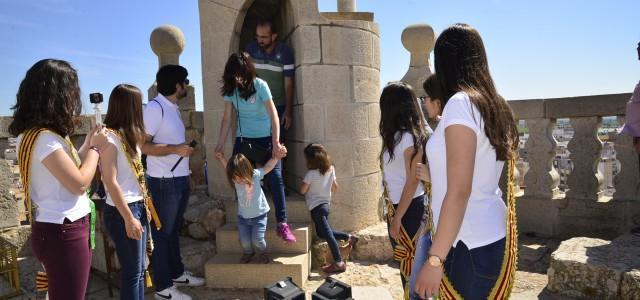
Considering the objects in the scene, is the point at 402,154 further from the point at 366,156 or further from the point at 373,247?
the point at 373,247

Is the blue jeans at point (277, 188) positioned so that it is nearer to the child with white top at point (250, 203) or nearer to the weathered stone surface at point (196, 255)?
the child with white top at point (250, 203)

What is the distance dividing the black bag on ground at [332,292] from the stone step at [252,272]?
853 millimetres

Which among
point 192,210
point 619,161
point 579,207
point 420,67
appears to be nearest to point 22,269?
point 192,210

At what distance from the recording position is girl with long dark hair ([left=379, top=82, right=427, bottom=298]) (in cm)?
271

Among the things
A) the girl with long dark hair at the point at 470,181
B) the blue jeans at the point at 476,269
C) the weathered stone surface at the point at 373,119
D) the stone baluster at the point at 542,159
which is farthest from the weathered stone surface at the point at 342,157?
the blue jeans at the point at 476,269

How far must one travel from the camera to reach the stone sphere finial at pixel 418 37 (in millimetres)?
5762

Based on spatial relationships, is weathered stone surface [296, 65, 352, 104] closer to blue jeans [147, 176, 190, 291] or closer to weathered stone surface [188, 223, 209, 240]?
blue jeans [147, 176, 190, 291]

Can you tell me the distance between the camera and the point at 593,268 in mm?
3205

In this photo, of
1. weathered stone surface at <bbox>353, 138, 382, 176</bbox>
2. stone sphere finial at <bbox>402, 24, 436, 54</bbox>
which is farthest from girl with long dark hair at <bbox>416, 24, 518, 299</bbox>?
stone sphere finial at <bbox>402, 24, 436, 54</bbox>

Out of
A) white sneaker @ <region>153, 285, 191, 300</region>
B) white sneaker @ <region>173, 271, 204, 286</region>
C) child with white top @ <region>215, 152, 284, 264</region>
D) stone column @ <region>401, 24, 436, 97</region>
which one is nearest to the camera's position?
white sneaker @ <region>153, 285, 191, 300</region>

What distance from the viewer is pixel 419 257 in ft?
7.50

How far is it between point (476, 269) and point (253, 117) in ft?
9.05

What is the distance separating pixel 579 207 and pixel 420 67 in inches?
102

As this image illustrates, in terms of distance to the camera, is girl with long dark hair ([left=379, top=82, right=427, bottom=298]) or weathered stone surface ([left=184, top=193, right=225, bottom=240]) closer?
girl with long dark hair ([left=379, top=82, right=427, bottom=298])
